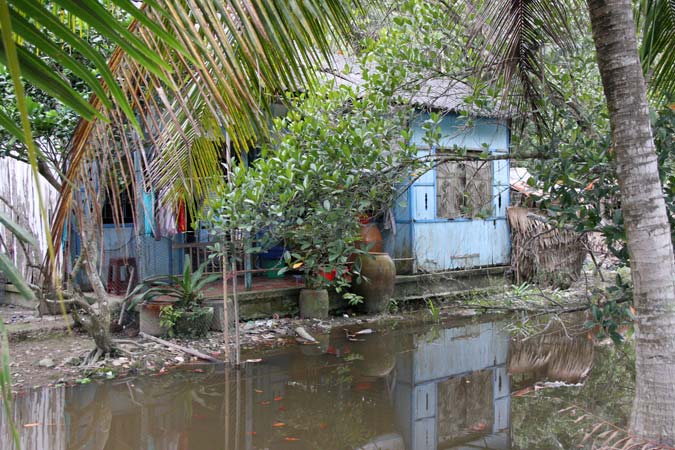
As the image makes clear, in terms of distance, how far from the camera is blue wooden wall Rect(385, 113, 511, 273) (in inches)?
417

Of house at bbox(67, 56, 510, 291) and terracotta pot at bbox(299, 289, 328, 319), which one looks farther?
house at bbox(67, 56, 510, 291)

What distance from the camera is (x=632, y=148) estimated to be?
3234mm

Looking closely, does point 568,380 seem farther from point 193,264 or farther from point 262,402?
point 193,264

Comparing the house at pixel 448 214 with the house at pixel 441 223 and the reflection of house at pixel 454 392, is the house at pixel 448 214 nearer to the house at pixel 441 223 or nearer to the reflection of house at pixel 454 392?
the house at pixel 441 223

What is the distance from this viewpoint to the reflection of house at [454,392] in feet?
17.9

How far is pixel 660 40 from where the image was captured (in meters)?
4.25

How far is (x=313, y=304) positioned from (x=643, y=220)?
21.5 feet

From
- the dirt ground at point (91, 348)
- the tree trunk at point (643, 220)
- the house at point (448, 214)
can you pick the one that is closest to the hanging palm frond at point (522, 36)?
the tree trunk at point (643, 220)

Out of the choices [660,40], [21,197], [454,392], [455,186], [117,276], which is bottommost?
[454,392]

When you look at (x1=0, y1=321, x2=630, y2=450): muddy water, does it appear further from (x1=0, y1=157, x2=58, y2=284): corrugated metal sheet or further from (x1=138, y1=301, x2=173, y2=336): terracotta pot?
(x1=0, y1=157, x2=58, y2=284): corrugated metal sheet

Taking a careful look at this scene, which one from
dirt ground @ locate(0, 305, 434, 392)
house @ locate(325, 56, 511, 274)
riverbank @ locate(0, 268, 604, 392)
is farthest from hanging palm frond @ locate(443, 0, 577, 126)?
house @ locate(325, 56, 511, 274)

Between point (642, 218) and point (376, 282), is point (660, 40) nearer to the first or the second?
point (642, 218)

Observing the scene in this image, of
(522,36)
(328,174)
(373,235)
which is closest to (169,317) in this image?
(328,174)

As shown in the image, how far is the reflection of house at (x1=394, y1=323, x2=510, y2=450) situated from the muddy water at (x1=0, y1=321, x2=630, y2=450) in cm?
2
